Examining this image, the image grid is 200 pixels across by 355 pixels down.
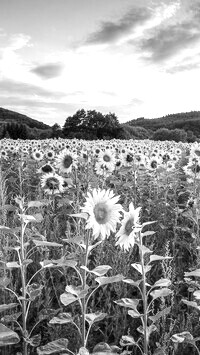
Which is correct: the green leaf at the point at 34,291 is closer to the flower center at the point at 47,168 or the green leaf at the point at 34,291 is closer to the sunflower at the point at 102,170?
the flower center at the point at 47,168

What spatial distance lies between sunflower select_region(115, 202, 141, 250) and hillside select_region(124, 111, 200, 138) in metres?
78.0

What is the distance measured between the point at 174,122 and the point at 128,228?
88.1m

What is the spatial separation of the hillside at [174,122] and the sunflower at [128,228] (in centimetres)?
7804

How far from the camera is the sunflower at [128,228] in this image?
2490mm

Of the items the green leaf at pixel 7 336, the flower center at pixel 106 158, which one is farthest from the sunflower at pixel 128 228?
the flower center at pixel 106 158

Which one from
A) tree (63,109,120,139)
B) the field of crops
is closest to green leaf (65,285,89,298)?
the field of crops

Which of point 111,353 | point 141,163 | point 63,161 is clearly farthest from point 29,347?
point 141,163

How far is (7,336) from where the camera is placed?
246 cm

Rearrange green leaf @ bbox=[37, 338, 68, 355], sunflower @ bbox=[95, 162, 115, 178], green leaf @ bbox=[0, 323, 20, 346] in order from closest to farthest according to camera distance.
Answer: green leaf @ bbox=[0, 323, 20, 346] < green leaf @ bbox=[37, 338, 68, 355] < sunflower @ bbox=[95, 162, 115, 178]

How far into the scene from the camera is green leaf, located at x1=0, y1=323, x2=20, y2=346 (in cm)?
234

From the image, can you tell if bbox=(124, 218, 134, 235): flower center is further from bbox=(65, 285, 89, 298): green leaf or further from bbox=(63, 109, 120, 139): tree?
bbox=(63, 109, 120, 139): tree

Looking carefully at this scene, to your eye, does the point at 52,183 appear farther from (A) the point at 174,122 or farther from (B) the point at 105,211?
(A) the point at 174,122

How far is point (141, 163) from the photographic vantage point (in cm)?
896

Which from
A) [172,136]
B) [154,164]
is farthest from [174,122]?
[154,164]
